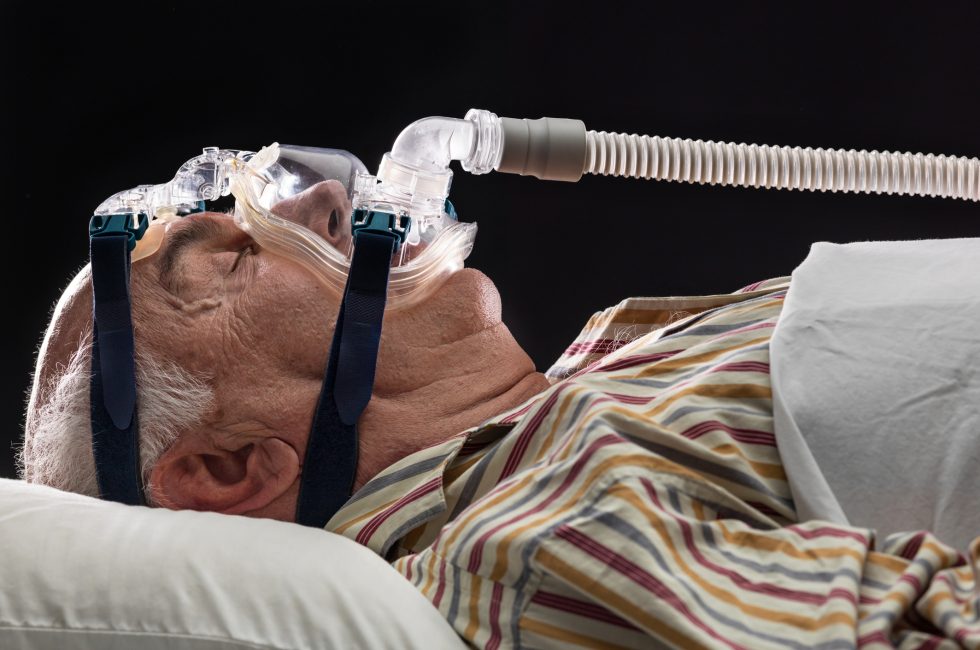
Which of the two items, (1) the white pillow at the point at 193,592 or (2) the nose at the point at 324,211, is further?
(2) the nose at the point at 324,211

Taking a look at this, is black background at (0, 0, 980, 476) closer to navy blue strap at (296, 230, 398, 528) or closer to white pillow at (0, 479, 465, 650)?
navy blue strap at (296, 230, 398, 528)

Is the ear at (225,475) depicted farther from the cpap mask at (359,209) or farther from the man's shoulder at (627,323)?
the man's shoulder at (627,323)

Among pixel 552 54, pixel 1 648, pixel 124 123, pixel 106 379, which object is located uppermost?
pixel 552 54

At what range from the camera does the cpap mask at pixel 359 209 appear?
5.04 feet

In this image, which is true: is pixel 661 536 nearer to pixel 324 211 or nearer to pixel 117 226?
pixel 324 211

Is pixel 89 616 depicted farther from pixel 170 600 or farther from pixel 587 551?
pixel 587 551

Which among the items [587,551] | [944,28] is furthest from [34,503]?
[944,28]

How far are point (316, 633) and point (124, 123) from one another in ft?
4.95

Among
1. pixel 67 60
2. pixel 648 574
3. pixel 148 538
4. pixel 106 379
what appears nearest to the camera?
pixel 648 574

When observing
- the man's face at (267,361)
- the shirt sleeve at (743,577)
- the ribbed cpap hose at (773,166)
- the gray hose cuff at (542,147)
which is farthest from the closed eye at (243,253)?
the shirt sleeve at (743,577)

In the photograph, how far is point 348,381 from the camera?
152 centimetres

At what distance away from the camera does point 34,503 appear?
1.35 metres

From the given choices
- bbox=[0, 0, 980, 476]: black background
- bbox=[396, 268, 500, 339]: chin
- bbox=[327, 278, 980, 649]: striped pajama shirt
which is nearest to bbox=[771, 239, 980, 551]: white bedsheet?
bbox=[327, 278, 980, 649]: striped pajama shirt

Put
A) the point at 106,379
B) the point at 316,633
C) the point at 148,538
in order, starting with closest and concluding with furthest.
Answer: the point at 316,633 → the point at 148,538 → the point at 106,379
